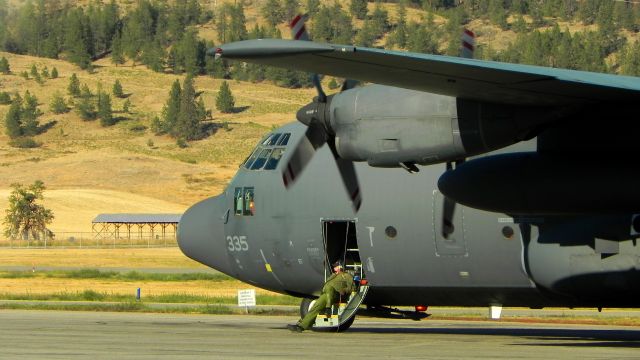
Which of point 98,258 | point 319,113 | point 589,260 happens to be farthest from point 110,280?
point 319,113

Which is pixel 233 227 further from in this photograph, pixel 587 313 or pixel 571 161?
pixel 587 313

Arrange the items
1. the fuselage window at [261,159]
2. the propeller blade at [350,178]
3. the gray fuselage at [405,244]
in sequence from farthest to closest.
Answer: the fuselage window at [261,159] → the propeller blade at [350,178] → the gray fuselage at [405,244]

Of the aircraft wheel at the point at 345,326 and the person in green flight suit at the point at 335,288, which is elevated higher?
the person in green flight suit at the point at 335,288

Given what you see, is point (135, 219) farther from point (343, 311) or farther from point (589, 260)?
point (589, 260)

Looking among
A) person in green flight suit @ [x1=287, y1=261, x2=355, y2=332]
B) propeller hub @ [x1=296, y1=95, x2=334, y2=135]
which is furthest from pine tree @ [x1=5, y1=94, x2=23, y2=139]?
propeller hub @ [x1=296, y1=95, x2=334, y2=135]

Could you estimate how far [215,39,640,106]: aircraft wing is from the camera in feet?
52.5

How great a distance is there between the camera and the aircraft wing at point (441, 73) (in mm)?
16000

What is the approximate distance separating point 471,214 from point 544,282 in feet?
7.72

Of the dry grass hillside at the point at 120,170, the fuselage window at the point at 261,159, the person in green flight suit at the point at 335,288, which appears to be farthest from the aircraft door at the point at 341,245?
the dry grass hillside at the point at 120,170

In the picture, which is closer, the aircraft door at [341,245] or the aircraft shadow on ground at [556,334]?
the aircraft shadow on ground at [556,334]

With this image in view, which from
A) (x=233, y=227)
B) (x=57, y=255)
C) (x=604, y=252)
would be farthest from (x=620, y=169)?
(x=57, y=255)

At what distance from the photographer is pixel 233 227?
28.6m

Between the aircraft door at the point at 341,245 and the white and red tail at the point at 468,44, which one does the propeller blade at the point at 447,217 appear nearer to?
the aircraft door at the point at 341,245

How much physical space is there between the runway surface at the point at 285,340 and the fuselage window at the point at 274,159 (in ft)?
12.9
